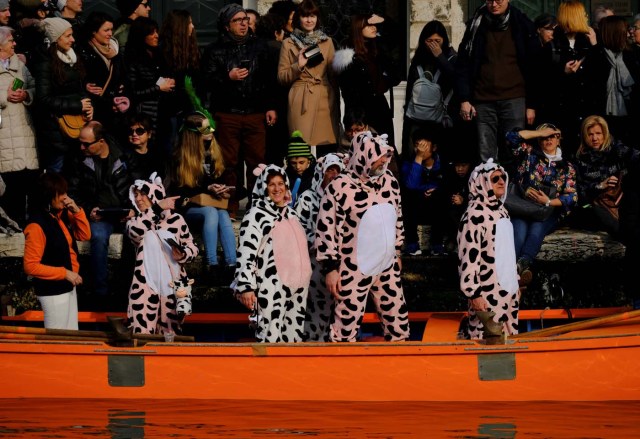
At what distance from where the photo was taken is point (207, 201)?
60.6 feet

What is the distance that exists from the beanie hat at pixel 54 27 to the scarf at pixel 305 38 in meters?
2.19

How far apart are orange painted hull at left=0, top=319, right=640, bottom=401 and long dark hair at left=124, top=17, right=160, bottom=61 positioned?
410cm

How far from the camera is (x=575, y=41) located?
19312 millimetres

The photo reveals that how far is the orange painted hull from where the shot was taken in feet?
51.6

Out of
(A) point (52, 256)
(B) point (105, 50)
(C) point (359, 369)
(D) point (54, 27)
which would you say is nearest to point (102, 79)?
(B) point (105, 50)

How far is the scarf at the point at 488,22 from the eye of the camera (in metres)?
19.0

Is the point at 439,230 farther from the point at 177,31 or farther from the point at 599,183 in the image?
the point at 177,31

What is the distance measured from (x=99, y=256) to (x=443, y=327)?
11.4ft

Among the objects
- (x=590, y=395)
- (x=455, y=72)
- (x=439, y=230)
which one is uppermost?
(x=455, y=72)

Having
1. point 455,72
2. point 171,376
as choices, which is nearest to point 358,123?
Answer: point 455,72

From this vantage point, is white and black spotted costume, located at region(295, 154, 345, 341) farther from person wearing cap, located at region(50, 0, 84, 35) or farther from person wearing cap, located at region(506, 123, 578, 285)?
person wearing cap, located at region(50, 0, 84, 35)

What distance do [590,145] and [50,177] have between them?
524 cm

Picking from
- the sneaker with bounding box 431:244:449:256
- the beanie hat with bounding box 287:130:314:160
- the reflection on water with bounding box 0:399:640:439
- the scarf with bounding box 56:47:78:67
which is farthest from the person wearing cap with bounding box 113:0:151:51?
the reflection on water with bounding box 0:399:640:439

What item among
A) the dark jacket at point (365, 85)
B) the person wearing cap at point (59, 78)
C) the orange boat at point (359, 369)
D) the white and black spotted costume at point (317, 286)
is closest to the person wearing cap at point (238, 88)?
the dark jacket at point (365, 85)
